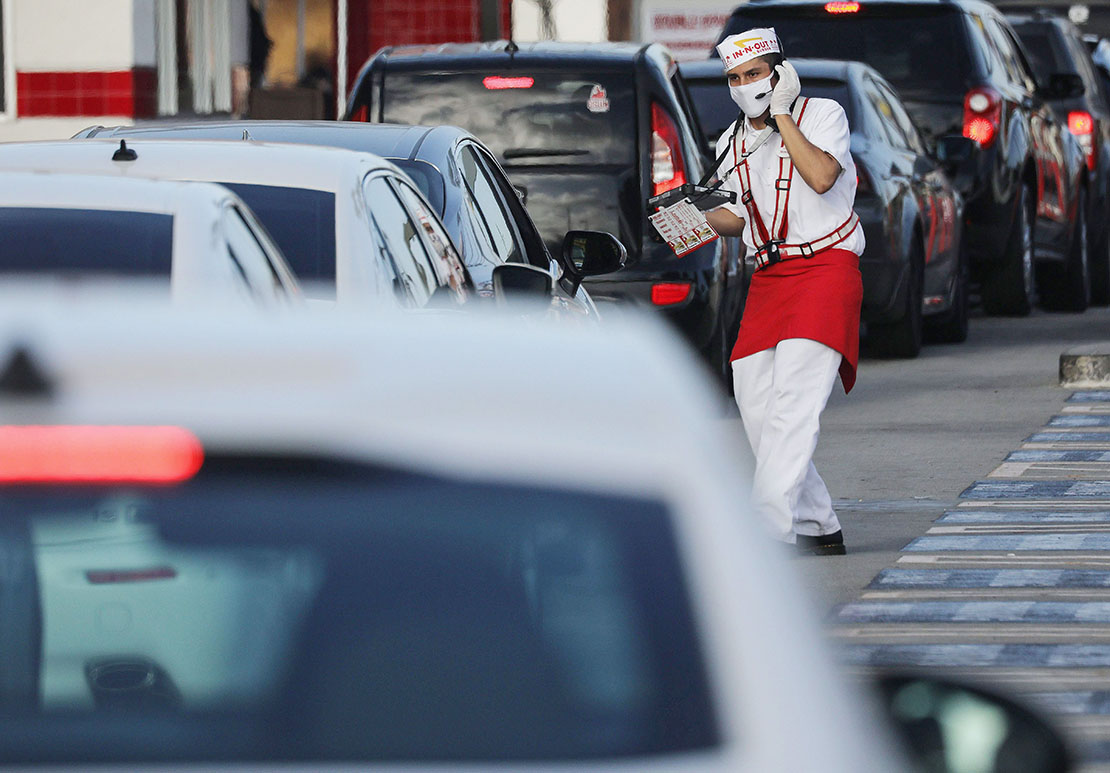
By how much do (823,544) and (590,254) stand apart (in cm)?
156

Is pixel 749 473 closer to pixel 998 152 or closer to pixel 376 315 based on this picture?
pixel 998 152

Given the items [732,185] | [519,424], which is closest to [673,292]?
[732,185]

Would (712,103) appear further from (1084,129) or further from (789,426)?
(1084,129)

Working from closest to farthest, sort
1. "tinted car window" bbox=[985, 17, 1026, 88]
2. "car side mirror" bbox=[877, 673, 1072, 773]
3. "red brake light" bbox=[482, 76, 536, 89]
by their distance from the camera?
1. "car side mirror" bbox=[877, 673, 1072, 773]
2. "red brake light" bbox=[482, 76, 536, 89]
3. "tinted car window" bbox=[985, 17, 1026, 88]

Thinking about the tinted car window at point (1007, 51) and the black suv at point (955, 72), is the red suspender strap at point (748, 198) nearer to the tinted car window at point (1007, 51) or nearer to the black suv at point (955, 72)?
the black suv at point (955, 72)

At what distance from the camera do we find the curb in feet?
43.6

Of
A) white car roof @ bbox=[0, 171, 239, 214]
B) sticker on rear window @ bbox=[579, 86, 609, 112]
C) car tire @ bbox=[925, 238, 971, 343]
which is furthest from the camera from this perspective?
car tire @ bbox=[925, 238, 971, 343]

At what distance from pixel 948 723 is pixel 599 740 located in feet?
1.96

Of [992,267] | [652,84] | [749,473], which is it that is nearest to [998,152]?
[992,267]

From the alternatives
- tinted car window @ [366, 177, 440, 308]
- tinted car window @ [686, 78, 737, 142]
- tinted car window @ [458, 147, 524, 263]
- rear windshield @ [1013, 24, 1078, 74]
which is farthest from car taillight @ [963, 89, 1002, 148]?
tinted car window @ [366, 177, 440, 308]

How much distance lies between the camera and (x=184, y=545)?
7.55 ft

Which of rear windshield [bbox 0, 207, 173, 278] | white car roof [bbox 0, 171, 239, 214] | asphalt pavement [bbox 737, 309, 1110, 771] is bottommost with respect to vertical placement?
asphalt pavement [bbox 737, 309, 1110, 771]

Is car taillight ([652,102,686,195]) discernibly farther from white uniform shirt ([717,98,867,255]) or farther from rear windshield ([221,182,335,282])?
rear windshield ([221,182,335,282])

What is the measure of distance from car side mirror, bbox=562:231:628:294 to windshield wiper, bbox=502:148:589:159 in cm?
216
